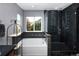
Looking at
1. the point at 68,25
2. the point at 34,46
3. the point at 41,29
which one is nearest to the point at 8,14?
the point at 41,29

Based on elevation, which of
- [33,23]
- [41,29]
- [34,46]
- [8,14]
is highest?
[8,14]

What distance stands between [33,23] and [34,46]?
539 mm

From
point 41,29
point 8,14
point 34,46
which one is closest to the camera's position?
point 8,14

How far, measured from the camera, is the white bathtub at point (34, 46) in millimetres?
2027

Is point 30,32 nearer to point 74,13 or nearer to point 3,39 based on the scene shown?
point 3,39

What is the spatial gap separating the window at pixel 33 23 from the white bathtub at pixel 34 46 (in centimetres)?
27

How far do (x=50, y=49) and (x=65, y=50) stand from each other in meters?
0.30

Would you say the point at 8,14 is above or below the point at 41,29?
above

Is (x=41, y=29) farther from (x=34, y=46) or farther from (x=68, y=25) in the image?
(x=68, y=25)

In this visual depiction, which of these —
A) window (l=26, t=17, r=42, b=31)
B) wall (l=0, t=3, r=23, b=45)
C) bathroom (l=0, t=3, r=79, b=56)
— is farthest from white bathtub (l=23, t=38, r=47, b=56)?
wall (l=0, t=3, r=23, b=45)

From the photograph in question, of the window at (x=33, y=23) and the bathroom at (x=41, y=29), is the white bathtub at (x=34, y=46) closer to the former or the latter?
the bathroom at (x=41, y=29)

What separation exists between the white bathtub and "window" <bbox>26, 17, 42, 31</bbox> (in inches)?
10.8

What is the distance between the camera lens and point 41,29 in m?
1.93

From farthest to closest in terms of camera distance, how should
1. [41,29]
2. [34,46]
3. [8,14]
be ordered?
[34,46], [41,29], [8,14]
